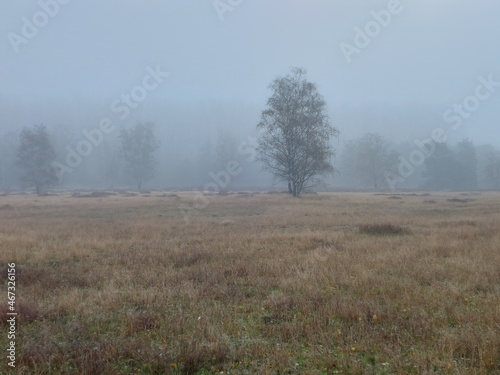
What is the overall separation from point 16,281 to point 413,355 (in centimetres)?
729

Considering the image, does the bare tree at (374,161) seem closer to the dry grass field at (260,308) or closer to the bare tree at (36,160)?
the bare tree at (36,160)

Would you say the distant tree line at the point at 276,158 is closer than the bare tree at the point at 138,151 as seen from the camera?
Yes

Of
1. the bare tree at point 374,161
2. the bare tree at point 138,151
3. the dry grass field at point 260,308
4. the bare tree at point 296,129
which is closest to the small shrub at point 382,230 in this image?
the dry grass field at point 260,308

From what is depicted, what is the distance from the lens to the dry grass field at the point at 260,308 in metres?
3.48

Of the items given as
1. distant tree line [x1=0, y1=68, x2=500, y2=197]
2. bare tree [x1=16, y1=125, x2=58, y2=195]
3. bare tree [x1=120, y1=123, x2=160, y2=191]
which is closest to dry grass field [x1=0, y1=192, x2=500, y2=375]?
distant tree line [x1=0, y1=68, x2=500, y2=197]

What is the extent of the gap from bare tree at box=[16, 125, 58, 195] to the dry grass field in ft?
162

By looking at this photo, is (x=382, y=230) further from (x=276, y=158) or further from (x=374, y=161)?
(x=374, y=161)

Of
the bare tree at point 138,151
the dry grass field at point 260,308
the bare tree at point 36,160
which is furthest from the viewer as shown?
the bare tree at point 138,151

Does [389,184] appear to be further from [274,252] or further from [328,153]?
[274,252]

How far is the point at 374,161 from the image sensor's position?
7550 cm

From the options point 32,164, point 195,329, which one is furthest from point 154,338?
point 32,164

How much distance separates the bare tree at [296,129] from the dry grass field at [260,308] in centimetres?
2271

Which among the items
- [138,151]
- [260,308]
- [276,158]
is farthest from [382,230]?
[138,151]

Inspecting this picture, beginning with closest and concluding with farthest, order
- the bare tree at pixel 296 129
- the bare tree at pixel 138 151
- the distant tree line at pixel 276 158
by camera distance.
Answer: the bare tree at pixel 296 129, the distant tree line at pixel 276 158, the bare tree at pixel 138 151
